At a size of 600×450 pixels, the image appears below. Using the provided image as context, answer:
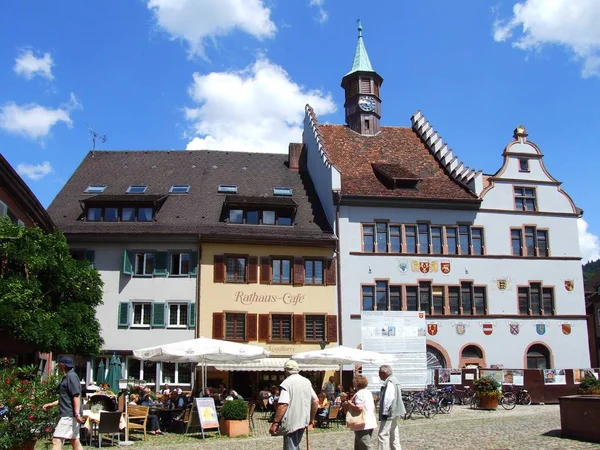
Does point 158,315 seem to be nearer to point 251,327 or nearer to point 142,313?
point 142,313

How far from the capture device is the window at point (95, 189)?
3657 centimetres

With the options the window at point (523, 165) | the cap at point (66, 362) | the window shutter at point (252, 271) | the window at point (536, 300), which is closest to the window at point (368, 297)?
the window shutter at point (252, 271)

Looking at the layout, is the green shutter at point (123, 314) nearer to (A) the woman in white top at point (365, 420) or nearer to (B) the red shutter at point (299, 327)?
(B) the red shutter at point (299, 327)

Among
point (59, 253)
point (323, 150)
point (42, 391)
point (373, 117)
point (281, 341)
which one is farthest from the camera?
point (373, 117)

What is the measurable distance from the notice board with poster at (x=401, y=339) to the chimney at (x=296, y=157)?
43.2 feet

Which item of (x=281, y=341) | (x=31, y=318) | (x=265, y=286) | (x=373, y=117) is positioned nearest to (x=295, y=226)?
(x=265, y=286)

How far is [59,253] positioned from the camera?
24438 millimetres

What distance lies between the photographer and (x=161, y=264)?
3306 centimetres

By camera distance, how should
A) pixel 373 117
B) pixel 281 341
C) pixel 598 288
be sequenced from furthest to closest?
pixel 598 288 → pixel 373 117 → pixel 281 341

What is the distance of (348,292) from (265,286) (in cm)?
393

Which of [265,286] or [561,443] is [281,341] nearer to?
[265,286]

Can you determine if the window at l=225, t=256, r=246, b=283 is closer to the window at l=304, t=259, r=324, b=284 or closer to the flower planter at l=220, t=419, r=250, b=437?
the window at l=304, t=259, r=324, b=284

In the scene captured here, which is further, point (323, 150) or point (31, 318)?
point (323, 150)

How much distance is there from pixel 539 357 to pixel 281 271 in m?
13.4
